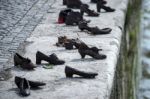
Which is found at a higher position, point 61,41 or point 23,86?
point 61,41

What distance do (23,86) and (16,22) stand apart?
2886 mm

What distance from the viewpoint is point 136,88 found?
7789mm

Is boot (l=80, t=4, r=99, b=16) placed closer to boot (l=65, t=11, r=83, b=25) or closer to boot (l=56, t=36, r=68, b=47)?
boot (l=65, t=11, r=83, b=25)

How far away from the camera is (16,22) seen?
7164 mm

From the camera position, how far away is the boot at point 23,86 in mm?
4277

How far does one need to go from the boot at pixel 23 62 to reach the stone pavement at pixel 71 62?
53mm

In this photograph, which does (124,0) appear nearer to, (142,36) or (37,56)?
(142,36)

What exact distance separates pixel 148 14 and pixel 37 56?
712cm

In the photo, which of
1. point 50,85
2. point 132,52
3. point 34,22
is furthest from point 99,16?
point 50,85

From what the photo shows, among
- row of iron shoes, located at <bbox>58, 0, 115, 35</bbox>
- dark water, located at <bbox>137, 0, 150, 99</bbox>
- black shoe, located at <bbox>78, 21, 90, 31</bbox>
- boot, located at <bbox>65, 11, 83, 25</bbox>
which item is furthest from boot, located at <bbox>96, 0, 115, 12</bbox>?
dark water, located at <bbox>137, 0, 150, 99</bbox>

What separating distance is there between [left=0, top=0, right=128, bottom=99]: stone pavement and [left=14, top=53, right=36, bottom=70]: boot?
53mm

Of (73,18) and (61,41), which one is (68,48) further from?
(73,18)

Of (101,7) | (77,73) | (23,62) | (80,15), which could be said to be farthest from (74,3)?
(77,73)

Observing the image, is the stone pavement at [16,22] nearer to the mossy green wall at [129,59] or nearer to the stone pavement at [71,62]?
the stone pavement at [71,62]
